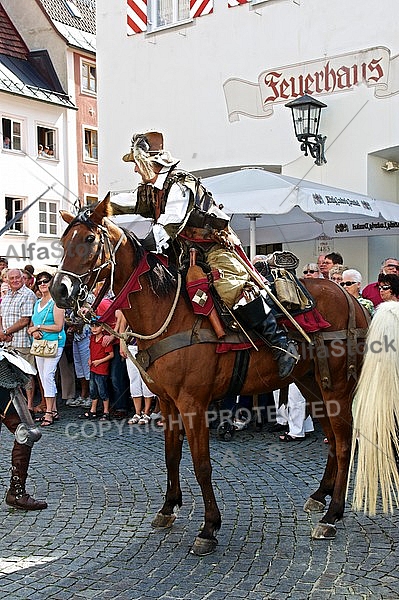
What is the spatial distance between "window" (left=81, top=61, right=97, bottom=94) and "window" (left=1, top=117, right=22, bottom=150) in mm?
3835

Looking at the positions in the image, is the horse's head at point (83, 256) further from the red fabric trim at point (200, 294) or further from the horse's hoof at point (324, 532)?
the horse's hoof at point (324, 532)

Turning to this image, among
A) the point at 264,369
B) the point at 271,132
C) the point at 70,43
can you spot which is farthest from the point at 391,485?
the point at 70,43

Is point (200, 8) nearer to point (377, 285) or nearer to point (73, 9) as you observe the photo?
point (377, 285)

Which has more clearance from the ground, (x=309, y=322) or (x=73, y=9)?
(x=73, y=9)

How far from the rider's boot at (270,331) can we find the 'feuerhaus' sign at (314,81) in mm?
6989

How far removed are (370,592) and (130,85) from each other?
11.9 metres

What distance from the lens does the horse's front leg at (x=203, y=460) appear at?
4.67m

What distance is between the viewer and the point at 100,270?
14.9 feet

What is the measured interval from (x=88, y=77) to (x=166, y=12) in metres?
17.5

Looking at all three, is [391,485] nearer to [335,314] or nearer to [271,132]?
[335,314]

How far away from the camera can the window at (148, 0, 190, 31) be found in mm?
13594

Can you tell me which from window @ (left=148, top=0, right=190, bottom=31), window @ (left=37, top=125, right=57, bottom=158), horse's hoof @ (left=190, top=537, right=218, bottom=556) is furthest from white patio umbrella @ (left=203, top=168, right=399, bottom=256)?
window @ (left=37, top=125, right=57, bottom=158)

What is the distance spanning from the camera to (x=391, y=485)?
177 inches

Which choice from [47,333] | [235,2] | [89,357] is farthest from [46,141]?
[47,333]
